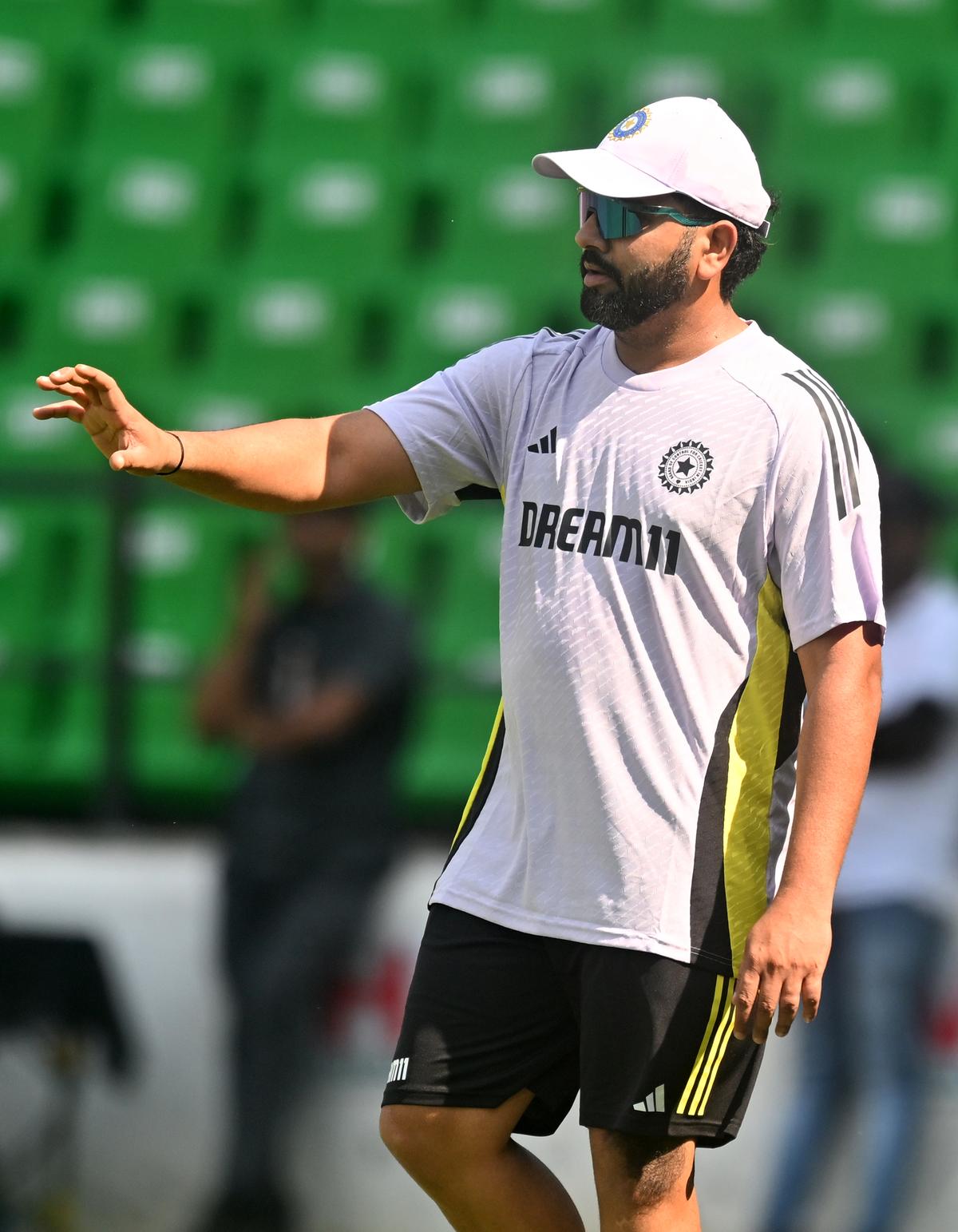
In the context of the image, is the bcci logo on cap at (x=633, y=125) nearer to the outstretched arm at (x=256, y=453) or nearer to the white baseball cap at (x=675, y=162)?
the white baseball cap at (x=675, y=162)

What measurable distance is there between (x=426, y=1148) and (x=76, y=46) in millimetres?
6105

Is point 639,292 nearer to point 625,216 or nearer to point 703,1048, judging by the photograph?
point 625,216

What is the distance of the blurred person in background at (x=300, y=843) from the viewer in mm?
4535

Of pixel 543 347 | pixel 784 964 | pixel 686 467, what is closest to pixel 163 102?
pixel 543 347

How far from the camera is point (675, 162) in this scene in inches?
100

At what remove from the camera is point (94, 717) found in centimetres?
521

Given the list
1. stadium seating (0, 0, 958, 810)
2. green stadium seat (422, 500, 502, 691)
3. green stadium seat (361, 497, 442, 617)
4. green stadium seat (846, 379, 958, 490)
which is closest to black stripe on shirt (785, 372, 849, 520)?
green stadium seat (422, 500, 502, 691)

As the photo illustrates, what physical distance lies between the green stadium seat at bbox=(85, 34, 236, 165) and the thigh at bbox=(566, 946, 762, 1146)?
17.9 feet

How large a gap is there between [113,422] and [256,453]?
22 centimetres

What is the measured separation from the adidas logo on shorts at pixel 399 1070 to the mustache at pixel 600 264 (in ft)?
3.71

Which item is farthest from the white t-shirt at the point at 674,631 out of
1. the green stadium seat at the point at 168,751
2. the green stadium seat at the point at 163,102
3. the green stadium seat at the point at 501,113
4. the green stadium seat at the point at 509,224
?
the green stadium seat at the point at 163,102

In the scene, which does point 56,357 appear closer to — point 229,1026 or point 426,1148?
point 229,1026

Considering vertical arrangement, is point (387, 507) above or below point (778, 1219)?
above

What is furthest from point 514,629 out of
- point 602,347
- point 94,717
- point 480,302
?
point 480,302
